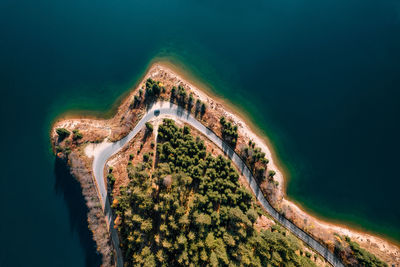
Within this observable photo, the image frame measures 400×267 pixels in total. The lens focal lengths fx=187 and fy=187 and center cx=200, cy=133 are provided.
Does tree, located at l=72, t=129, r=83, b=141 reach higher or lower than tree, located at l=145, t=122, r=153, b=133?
lower

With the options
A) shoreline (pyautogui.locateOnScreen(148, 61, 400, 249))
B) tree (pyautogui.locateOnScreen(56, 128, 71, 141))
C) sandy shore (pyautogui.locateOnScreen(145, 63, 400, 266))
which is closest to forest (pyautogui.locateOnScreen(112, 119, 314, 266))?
sandy shore (pyautogui.locateOnScreen(145, 63, 400, 266))

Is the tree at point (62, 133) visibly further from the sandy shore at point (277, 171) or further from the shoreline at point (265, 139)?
the shoreline at point (265, 139)

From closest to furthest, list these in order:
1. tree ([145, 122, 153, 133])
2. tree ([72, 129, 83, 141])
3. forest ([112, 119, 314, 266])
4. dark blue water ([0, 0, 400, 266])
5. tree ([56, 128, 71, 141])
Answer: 1. forest ([112, 119, 314, 266])
2. tree ([145, 122, 153, 133])
3. tree ([56, 128, 71, 141])
4. tree ([72, 129, 83, 141])
5. dark blue water ([0, 0, 400, 266])

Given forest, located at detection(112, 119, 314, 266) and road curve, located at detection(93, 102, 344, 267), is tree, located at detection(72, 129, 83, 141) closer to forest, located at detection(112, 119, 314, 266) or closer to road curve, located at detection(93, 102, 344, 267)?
road curve, located at detection(93, 102, 344, 267)

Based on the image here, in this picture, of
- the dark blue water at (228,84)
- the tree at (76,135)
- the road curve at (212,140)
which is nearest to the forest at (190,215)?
the road curve at (212,140)

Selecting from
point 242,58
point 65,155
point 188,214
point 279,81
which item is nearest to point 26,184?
point 65,155

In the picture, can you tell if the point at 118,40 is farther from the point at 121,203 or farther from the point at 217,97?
the point at 121,203
